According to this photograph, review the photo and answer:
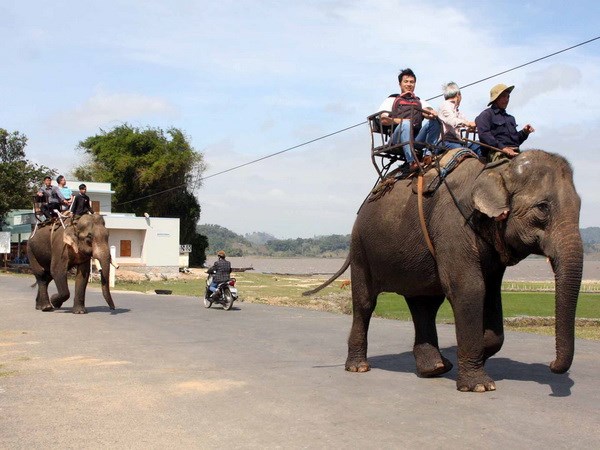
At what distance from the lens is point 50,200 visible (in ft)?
70.8

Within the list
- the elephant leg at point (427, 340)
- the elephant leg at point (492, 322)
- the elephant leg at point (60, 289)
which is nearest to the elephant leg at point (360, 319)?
the elephant leg at point (427, 340)

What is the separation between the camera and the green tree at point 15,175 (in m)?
55.2

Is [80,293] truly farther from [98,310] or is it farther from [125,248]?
[125,248]

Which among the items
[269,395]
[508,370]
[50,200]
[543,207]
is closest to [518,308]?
[50,200]

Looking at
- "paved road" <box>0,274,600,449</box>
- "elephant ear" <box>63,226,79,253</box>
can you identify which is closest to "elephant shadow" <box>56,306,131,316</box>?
"elephant ear" <box>63,226,79,253</box>

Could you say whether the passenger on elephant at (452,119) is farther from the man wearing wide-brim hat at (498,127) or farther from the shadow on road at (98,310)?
the shadow on road at (98,310)

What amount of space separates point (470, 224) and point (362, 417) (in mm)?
2745

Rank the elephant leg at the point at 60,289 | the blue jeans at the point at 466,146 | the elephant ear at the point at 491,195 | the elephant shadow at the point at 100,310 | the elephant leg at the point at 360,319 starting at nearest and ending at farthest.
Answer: the elephant ear at the point at 491,195 → the blue jeans at the point at 466,146 → the elephant leg at the point at 360,319 → the elephant leg at the point at 60,289 → the elephant shadow at the point at 100,310

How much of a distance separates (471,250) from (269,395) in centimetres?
280

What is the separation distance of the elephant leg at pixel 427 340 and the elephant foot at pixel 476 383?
975 mm

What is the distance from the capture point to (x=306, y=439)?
6.98 m

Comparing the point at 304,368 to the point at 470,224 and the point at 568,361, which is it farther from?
the point at 568,361

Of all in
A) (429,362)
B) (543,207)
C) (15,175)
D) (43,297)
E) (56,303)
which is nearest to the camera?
(543,207)

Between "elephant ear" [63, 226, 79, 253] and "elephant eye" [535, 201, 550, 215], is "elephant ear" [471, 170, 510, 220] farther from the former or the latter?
"elephant ear" [63, 226, 79, 253]
